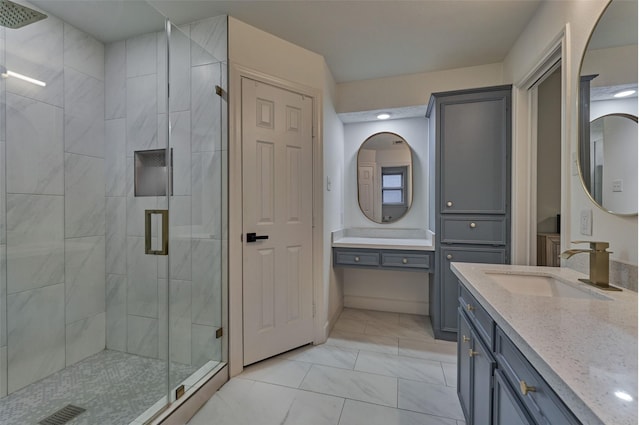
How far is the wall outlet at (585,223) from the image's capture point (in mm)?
1337

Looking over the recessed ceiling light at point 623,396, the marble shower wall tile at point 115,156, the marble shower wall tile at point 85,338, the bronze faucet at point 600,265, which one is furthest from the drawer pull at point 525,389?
the marble shower wall tile at point 85,338

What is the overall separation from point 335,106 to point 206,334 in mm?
2384

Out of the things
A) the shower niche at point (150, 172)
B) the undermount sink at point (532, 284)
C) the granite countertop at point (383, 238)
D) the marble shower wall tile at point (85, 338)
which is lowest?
the marble shower wall tile at point (85, 338)

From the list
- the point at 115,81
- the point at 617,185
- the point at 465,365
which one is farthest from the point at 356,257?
the point at 115,81

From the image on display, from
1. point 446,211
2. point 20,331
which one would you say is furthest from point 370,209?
point 20,331

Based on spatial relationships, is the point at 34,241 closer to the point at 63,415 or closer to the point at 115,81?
the point at 63,415

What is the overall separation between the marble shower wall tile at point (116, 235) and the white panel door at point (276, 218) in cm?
100

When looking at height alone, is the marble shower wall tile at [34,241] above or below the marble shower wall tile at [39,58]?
below

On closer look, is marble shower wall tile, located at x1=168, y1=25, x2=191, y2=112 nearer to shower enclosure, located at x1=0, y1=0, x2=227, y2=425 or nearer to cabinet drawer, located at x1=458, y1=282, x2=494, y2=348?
shower enclosure, located at x1=0, y1=0, x2=227, y2=425

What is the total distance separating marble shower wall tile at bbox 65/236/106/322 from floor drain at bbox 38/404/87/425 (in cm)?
61

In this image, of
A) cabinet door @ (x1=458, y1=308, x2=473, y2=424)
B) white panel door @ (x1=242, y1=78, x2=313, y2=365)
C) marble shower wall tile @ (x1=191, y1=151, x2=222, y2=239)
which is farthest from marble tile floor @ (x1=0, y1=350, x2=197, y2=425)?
cabinet door @ (x1=458, y1=308, x2=473, y2=424)

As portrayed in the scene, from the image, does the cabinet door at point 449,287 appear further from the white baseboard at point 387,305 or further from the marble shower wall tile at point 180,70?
the marble shower wall tile at point 180,70

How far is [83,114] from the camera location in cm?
203

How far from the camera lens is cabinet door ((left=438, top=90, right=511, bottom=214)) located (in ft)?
7.41
